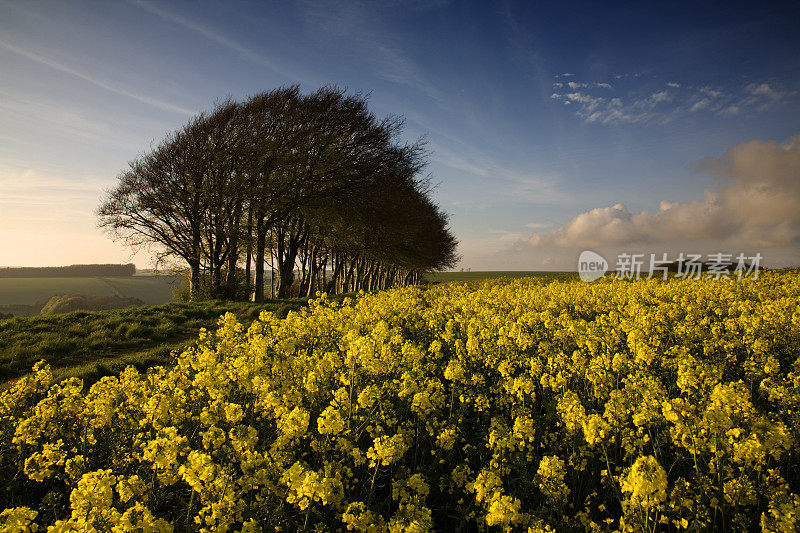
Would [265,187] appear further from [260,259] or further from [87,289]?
[87,289]

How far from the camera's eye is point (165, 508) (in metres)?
3.82

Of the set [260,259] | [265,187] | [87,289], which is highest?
[265,187]

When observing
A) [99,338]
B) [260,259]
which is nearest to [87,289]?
[260,259]

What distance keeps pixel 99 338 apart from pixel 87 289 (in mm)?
55389

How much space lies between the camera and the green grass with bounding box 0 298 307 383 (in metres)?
9.47

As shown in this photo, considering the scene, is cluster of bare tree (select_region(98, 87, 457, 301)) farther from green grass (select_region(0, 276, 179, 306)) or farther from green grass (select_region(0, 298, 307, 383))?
green grass (select_region(0, 276, 179, 306))

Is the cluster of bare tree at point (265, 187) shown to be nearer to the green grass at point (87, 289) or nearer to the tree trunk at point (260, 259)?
the tree trunk at point (260, 259)

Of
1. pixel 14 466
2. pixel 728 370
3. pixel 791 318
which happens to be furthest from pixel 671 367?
pixel 14 466

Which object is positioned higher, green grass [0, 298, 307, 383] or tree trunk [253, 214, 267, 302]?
tree trunk [253, 214, 267, 302]

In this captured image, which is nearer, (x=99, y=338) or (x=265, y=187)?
(x=99, y=338)

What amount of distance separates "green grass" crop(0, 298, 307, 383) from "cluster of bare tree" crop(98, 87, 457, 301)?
7357 millimetres

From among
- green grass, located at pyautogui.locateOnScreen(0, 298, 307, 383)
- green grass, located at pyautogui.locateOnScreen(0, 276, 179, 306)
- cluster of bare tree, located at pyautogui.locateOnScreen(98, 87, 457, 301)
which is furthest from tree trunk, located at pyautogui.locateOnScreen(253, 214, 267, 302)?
green grass, located at pyautogui.locateOnScreen(0, 276, 179, 306)

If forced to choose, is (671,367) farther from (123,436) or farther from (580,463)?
(123,436)

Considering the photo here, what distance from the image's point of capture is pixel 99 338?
11703mm
